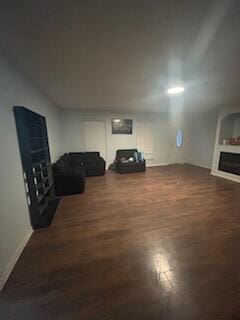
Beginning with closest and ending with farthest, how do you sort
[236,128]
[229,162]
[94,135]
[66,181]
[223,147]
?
[66,181] < [229,162] < [223,147] < [236,128] < [94,135]

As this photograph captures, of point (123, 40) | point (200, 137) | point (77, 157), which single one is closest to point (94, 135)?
point (77, 157)

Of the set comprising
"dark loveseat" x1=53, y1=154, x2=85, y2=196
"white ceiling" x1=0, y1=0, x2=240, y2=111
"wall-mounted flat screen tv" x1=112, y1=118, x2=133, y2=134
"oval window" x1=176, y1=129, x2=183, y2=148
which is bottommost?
"dark loveseat" x1=53, y1=154, x2=85, y2=196

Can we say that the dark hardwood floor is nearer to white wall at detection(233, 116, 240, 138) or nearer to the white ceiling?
the white ceiling

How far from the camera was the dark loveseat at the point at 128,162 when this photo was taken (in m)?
5.73

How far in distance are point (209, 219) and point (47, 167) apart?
3284mm

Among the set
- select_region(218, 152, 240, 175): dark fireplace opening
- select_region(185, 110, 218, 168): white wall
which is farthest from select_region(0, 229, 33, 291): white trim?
select_region(185, 110, 218, 168): white wall

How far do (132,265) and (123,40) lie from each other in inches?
97.9

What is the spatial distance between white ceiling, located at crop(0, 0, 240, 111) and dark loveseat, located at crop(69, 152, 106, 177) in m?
3.20

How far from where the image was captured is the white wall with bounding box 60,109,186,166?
5.79m

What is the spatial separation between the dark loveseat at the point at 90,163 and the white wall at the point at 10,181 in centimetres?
322

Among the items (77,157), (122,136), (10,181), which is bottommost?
(77,157)

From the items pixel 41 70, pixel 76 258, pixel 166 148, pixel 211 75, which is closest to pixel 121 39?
pixel 41 70

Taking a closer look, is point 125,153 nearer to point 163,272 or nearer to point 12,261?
point 163,272

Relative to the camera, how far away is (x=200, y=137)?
6.75 m
